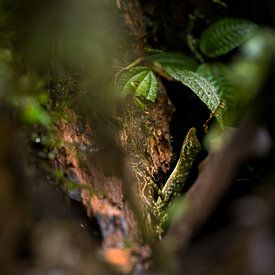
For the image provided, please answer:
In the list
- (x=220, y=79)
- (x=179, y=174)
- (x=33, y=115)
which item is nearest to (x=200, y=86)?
(x=220, y=79)

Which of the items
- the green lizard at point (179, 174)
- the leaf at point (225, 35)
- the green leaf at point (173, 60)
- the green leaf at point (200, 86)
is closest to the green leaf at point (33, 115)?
the green lizard at point (179, 174)

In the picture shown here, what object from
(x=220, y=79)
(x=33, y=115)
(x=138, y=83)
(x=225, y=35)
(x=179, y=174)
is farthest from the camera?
(x=225, y=35)

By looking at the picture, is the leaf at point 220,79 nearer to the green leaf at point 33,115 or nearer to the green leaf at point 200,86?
the green leaf at point 200,86

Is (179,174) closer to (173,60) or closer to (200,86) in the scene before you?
(200,86)

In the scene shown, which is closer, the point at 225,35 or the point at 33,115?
the point at 33,115

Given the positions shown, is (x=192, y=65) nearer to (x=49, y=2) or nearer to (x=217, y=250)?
(x=49, y=2)

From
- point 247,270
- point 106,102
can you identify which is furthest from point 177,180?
point 247,270
